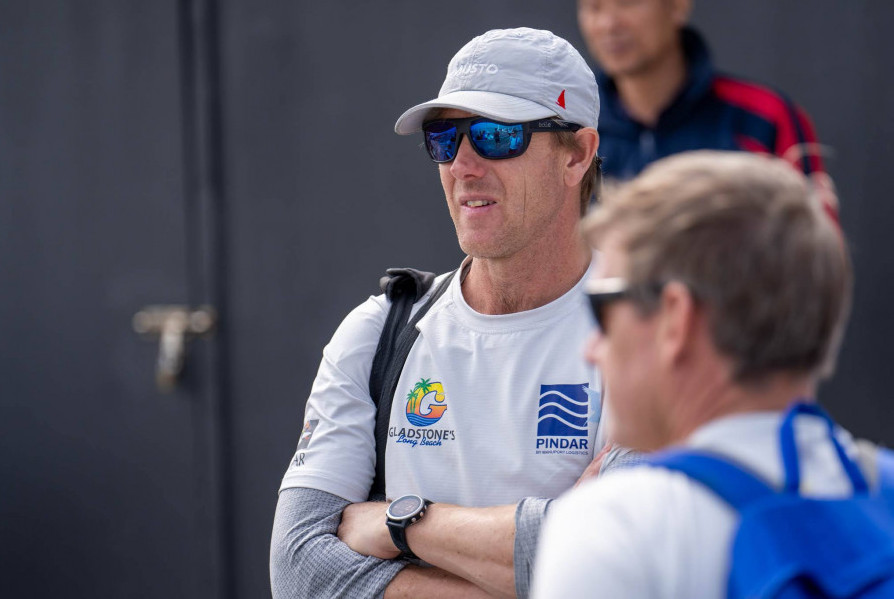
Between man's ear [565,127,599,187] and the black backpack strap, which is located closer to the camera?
the black backpack strap

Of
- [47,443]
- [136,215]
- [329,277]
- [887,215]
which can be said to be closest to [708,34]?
[887,215]

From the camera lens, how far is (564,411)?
185 centimetres

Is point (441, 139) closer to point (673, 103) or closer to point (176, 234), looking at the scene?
point (673, 103)

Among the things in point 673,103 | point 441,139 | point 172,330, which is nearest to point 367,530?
point 441,139

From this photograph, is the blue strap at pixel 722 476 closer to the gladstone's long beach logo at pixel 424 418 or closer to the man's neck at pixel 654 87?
the gladstone's long beach logo at pixel 424 418

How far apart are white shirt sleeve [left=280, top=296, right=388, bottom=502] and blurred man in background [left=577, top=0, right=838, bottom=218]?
103 centimetres

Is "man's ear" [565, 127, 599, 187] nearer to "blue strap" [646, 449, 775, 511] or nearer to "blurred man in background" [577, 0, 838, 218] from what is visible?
"blurred man in background" [577, 0, 838, 218]

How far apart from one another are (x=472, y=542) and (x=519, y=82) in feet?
2.97

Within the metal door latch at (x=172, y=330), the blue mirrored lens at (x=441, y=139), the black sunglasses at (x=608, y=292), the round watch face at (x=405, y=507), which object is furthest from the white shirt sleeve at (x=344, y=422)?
the metal door latch at (x=172, y=330)

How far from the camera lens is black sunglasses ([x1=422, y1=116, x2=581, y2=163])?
2012mm

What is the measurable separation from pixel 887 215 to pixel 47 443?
2.99 m

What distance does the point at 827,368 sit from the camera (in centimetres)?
107

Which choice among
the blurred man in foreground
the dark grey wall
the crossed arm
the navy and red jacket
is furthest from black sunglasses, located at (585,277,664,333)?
the dark grey wall

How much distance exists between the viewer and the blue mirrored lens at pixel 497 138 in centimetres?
201
